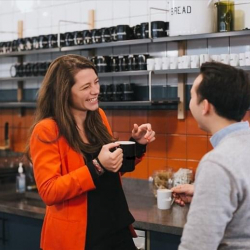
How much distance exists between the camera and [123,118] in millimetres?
3523

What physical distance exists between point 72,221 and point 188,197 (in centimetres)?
46

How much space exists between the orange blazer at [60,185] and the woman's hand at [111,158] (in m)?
0.07

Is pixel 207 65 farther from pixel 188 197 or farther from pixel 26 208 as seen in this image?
pixel 26 208

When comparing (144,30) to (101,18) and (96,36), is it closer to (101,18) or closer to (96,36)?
(96,36)

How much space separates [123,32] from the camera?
3.21 m

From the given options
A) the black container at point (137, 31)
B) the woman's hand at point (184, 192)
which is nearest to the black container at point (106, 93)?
the black container at point (137, 31)

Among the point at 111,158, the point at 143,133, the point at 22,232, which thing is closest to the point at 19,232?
the point at 22,232

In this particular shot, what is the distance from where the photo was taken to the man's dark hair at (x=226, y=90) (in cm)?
139

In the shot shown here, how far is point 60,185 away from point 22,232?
138cm

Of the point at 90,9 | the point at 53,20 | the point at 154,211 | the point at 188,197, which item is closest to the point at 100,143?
the point at 188,197

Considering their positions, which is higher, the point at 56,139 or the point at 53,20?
the point at 53,20

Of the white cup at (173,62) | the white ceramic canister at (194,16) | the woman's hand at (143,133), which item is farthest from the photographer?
the white cup at (173,62)

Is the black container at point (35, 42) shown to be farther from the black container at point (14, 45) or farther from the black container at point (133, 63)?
the black container at point (133, 63)

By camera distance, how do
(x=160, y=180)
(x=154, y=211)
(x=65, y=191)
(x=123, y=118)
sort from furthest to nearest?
(x=123, y=118) < (x=160, y=180) < (x=154, y=211) < (x=65, y=191)
